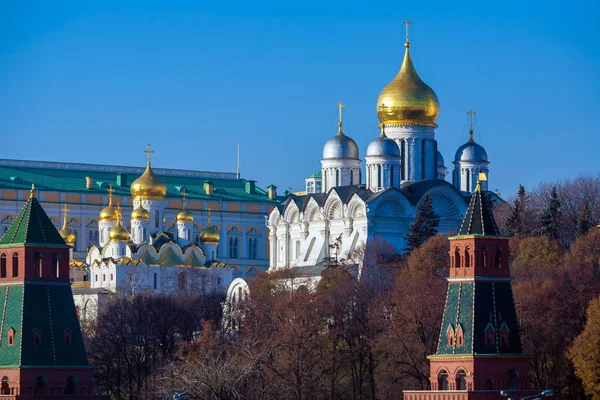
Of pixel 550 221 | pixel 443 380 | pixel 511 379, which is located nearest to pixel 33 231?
pixel 443 380

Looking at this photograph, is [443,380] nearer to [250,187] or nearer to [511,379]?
[511,379]

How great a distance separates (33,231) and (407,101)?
3762cm

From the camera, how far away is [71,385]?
4956 cm

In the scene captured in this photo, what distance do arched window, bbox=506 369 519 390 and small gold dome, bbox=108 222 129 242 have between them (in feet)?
167

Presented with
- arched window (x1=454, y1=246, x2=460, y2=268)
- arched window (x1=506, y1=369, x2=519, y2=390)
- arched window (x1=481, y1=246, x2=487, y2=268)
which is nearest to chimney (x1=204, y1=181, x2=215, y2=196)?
arched window (x1=454, y1=246, x2=460, y2=268)

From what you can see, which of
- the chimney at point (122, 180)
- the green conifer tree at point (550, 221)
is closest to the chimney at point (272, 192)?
the chimney at point (122, 180)

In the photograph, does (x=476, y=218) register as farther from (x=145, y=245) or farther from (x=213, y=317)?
(x=145, y=245)

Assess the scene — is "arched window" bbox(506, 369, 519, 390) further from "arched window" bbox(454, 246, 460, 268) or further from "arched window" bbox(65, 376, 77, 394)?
"arched window" bbox(65, 376, 77, 394)

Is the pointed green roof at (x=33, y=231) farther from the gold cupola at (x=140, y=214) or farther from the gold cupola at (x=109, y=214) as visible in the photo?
the gold cupola at (x=109, y=214)

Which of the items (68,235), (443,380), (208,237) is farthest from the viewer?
(68,235)

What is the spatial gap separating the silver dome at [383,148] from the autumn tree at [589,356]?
30468mm

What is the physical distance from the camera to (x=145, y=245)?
9756 cm

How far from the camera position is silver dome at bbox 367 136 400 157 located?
83812mm

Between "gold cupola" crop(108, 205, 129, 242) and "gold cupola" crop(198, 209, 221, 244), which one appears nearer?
"gold cupola" crop(108, 205, 129, 242)
